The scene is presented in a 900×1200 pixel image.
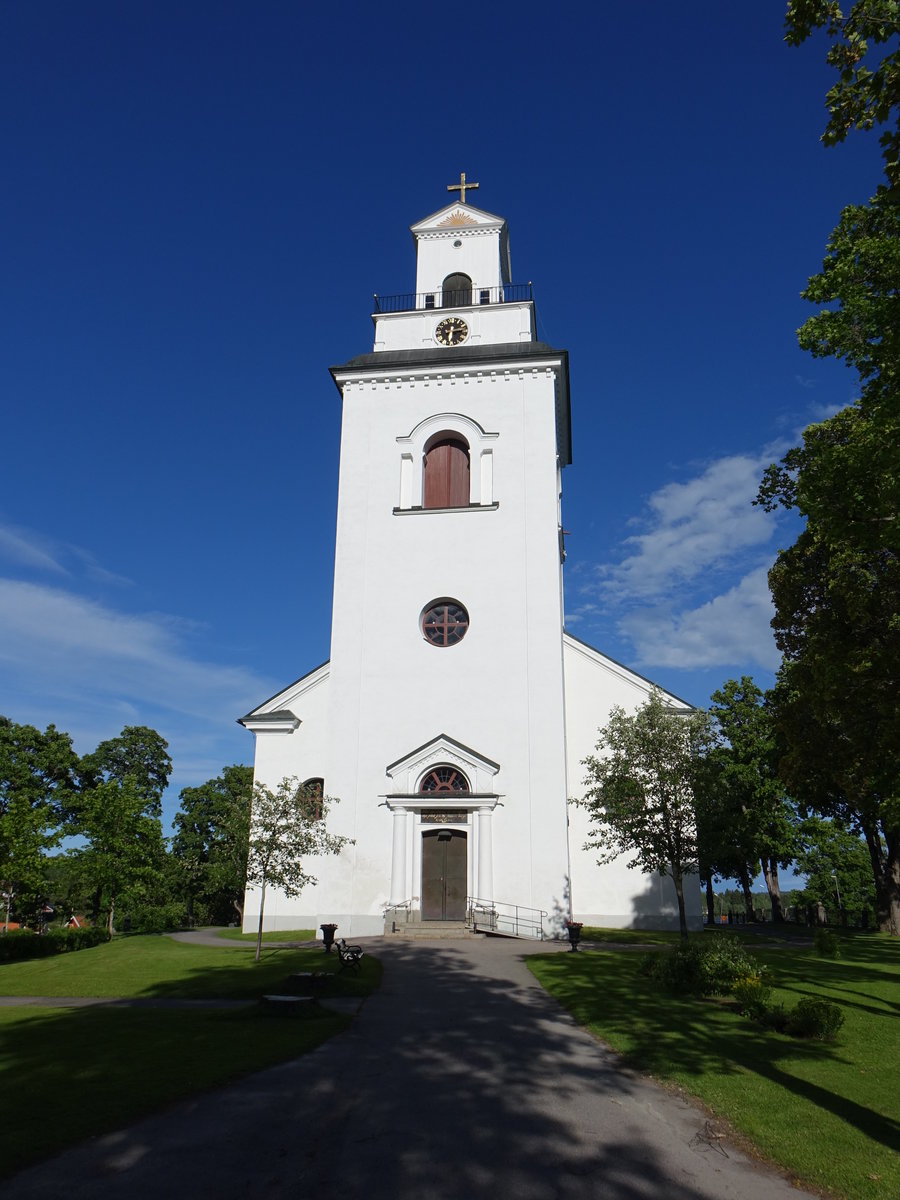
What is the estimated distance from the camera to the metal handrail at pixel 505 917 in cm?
2445

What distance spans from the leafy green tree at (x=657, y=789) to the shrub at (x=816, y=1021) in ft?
33.0

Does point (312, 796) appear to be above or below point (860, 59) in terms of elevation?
below

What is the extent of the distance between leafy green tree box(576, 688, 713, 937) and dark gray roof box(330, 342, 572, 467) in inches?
591

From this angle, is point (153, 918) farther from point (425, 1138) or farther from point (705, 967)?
point (425, 1138)

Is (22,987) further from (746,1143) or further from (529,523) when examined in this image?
(529,523)

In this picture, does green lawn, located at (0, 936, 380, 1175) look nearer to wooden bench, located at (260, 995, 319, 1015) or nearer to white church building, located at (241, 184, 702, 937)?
wooden bench, located at (260, 995, 319, 1015)

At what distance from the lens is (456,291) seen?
112 ft

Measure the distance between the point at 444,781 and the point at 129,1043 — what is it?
1682cm

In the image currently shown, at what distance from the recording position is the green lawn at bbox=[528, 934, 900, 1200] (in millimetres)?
6645

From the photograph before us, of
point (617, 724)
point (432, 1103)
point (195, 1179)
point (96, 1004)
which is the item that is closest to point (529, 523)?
point (617, 724)

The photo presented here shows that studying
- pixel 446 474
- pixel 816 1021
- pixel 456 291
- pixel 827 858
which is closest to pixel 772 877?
pixel 827 858

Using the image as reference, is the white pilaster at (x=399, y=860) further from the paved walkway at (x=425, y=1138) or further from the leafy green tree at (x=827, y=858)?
the leafy green tree at (x=827, y=858)

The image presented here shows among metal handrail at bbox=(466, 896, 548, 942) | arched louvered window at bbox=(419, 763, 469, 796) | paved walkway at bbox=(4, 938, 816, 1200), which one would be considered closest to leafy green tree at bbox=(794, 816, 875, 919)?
metal handrail at bbox=(466, 896, 548, 942)

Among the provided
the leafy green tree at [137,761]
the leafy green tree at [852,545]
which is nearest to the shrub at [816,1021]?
the leafy green tree at [852,545]
